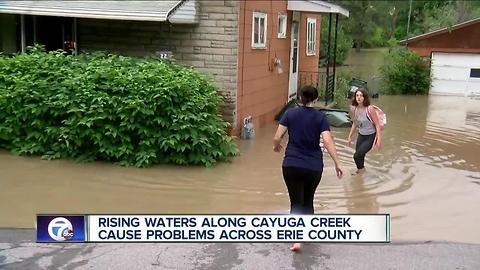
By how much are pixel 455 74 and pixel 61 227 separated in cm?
2245

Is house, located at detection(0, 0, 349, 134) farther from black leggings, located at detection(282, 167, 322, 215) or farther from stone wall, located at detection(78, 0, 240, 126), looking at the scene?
black leggings, located at detection(282, 167, 322, 215)

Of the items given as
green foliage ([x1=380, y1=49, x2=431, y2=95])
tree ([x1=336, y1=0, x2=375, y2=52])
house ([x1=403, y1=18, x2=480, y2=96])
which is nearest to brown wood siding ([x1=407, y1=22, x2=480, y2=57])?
house ([x1=403, y1=18, x2=480, y2=96])

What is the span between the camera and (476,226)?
22.3 ft

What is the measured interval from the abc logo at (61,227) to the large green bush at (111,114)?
15.1ft

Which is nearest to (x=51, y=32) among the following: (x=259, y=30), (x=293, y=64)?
(x=259, y=30)

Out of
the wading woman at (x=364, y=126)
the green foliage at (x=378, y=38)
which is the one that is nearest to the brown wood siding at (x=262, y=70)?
the wading woman at (x=364, y=126)

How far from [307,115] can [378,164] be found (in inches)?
195

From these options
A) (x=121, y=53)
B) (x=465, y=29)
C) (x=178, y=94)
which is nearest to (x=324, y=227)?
(x=178, y=94)

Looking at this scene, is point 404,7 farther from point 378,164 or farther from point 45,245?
point 45,245

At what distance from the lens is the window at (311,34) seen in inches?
755

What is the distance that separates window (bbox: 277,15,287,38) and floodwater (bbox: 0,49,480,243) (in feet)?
15.9

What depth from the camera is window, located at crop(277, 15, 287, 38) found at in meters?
15.3

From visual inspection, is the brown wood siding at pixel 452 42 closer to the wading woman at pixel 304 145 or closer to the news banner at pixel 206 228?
the wading woman at pixel 304 145

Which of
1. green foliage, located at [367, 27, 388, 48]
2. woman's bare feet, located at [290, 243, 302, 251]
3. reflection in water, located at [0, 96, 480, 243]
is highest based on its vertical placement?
green foliage, located at [367, 27, 388, 48]
